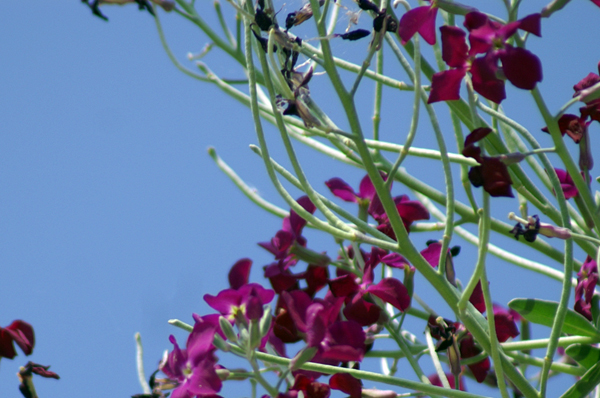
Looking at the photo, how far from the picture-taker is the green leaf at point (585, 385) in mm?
559

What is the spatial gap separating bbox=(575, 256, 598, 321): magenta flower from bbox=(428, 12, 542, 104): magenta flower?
0.25 m

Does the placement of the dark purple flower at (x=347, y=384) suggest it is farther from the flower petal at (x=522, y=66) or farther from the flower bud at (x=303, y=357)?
the flower petal at (x=522, y=66)

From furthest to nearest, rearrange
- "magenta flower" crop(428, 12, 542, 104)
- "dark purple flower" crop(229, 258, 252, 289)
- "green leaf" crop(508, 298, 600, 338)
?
"dark purple flower" crop(229, 258, 252, 289) → "green leaf" crop(508, 298, 600, 338) → "magenta flower" crop(428, 12, 542, 104)

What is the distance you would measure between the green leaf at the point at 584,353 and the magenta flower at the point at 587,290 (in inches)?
1.5

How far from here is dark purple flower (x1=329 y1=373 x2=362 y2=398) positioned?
567 mm

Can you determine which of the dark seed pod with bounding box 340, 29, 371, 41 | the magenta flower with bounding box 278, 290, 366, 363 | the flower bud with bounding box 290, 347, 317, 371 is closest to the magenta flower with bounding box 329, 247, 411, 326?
the magenta flower with bounding box 278, 290, 366, 363

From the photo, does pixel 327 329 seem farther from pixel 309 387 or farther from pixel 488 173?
pixel 488 173

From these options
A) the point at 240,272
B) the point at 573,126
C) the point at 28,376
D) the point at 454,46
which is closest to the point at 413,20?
the point at 454,46

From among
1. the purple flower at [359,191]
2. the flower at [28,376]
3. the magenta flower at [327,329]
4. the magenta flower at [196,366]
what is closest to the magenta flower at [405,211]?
the purple flower at [359,191]

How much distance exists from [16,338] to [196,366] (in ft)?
0.80

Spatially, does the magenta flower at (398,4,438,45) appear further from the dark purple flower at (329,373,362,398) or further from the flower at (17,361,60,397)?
the flower at (17,361,60,397)

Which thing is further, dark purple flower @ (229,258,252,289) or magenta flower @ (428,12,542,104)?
dark purple flower @ (229,258,252,289)

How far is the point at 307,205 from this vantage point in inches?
27.5

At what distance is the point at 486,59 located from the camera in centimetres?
49
